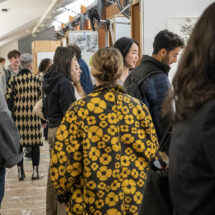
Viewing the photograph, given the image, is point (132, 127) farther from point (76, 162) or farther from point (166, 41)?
point (166, 41)

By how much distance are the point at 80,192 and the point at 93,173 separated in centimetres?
17

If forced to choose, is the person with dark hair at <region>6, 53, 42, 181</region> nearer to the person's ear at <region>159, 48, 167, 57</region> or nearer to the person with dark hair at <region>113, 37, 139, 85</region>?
the person with dark hair at <region>113, 37, 139, 85</region>

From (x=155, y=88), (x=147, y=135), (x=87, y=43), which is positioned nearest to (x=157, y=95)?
(x=155, y=88)

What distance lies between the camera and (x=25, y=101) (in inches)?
199

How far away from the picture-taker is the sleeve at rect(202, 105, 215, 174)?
0.95 meters

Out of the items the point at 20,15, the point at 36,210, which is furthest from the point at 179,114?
the point at 20,15

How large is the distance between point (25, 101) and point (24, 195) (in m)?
1.16

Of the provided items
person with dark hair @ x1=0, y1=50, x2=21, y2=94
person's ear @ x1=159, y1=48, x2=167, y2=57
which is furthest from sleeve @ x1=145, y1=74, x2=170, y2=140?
person with dark hair @ x1=0, y1=50, x2=21, y2=94

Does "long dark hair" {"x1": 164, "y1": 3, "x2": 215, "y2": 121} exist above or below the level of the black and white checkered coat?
above

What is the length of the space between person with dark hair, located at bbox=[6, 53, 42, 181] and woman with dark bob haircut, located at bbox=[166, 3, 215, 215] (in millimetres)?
4112

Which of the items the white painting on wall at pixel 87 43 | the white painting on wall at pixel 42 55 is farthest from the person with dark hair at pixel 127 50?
the white painting on wall at pixel 42 55

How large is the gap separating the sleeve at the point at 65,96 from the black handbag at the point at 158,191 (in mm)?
2067

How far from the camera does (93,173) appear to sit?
2135 mm

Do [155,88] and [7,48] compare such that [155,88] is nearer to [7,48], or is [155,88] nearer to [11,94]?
[11,94]
